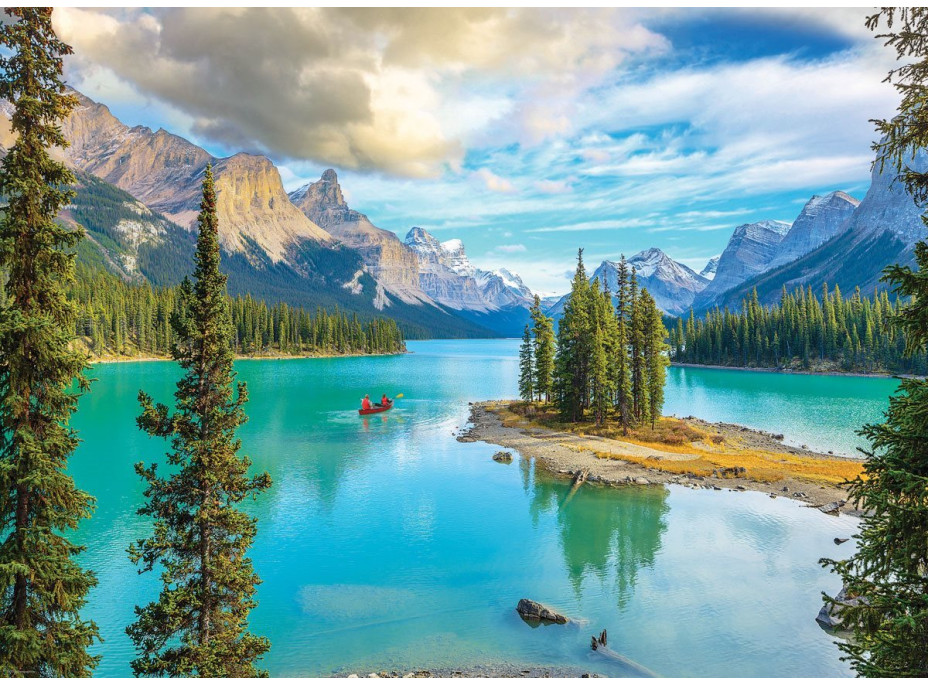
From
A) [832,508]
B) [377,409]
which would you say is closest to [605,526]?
[832,508]

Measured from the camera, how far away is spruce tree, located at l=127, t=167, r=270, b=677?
14.5 meters

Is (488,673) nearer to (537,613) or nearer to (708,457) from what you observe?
(537,613)

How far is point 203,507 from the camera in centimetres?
1484

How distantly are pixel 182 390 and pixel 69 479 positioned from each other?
12.3ft

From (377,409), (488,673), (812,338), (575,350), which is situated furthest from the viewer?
(812,338)

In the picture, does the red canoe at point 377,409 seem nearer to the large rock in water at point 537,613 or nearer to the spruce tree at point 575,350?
the spruce tree at point 575,350

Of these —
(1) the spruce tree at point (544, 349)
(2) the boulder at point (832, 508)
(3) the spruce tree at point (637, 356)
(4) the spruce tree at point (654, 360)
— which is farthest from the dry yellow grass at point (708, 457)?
(1) the spruce tree at point (544, 349)

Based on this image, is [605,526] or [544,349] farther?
[544,349]

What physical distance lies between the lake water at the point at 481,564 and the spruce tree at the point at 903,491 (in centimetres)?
1282

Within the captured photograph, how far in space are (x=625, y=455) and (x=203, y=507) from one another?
47.1 metres

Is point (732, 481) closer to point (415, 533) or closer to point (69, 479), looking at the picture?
point (415, 533)

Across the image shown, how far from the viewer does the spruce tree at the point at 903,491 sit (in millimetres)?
9219

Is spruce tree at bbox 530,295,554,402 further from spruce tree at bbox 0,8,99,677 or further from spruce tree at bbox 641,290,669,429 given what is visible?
spruce tree at bbox 0,8,99,677

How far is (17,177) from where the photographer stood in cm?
1218
